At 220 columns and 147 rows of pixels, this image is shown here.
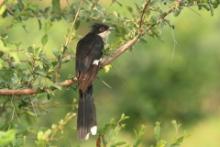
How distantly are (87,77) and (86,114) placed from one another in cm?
27

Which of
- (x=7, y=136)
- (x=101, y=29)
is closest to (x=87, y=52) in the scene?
(x=101, y=29)

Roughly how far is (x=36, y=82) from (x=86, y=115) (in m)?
0.60

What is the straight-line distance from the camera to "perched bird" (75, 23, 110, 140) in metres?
3.56

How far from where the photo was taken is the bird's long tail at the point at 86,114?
3.66 metres

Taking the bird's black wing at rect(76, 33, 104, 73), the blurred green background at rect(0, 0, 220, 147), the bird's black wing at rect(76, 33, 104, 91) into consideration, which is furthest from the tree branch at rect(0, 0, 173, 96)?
the blurred green background at rect(0, 0, 220, 147)

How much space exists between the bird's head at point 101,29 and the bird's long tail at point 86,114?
491 millimetres

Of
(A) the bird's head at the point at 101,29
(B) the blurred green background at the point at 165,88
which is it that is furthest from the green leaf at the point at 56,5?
(B) the blurred green background at the point at 165,88

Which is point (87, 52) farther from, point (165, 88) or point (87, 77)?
point (165, 88)

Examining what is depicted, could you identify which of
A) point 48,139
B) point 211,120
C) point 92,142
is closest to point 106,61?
point 48,139

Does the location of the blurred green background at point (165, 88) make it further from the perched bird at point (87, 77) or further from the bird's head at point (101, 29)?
the perched bird at point (87, 77)

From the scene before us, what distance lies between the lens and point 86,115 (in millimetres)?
3738

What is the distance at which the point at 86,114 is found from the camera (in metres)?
3.74

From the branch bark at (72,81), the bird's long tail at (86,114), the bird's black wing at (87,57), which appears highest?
the branch bark at (72,81)

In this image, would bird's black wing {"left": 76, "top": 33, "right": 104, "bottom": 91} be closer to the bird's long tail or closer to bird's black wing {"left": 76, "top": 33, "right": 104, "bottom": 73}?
bird's black wing {"left": 76, "top": 33, "right": 104, "bottom": 73}
